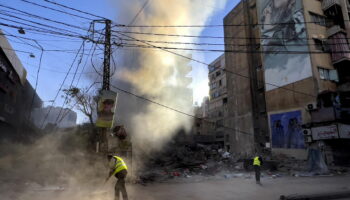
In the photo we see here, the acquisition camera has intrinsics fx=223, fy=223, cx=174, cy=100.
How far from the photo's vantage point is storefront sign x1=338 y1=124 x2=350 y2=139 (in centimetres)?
1875

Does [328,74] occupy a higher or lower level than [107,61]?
higher

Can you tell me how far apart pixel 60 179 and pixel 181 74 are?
25926 millimetres

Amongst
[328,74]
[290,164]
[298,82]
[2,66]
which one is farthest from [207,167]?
[2,66]

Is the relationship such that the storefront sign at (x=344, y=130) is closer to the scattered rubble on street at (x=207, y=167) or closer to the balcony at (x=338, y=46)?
the scattered rubble on street at (x=207, y=167)

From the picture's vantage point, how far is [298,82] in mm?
23906

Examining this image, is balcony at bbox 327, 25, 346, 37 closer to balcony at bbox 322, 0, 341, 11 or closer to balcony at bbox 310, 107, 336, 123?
balcony at bbox 322, 0, 341, 11

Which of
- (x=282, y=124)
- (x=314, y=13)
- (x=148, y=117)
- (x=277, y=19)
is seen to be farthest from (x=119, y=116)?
(x=314, y=13)

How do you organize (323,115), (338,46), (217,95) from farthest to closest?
(217,95), (338,46), (323,115)

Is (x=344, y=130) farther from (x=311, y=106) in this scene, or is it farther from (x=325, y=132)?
(x=311, y=106)

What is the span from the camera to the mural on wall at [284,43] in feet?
78.3

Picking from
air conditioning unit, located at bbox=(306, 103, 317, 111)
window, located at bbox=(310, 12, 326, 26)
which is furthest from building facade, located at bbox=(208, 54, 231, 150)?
air conditioning unit, located at bbox=(306, 103, 317, 111)

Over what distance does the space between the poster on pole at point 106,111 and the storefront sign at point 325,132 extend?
18.6 m

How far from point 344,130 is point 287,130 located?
5650mm

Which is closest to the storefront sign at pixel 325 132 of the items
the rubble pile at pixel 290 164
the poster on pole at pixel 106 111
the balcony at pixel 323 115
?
the balcony at pixel 323 115
